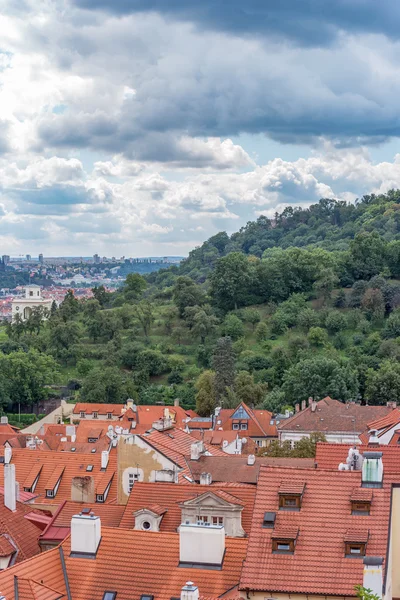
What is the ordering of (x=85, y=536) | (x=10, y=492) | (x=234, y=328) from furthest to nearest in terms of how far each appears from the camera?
(x=234, y=328) < (x=10, y=492) < (x=85, y=536)

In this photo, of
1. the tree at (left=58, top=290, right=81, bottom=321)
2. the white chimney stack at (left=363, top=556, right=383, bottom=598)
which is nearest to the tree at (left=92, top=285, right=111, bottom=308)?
the tree at (left=58, top=290, right=81, bottom=321)

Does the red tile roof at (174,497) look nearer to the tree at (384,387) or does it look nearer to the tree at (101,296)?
the tree at (384,387)

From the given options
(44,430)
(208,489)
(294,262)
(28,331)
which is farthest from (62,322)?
(208,489)

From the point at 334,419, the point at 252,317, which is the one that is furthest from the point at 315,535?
the point at 252,317

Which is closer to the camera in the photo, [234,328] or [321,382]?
[321,382]

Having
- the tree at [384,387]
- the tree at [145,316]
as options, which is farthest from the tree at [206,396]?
Result: the tree at [145,316]

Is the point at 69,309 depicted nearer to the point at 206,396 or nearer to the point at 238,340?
the point at 238,340
